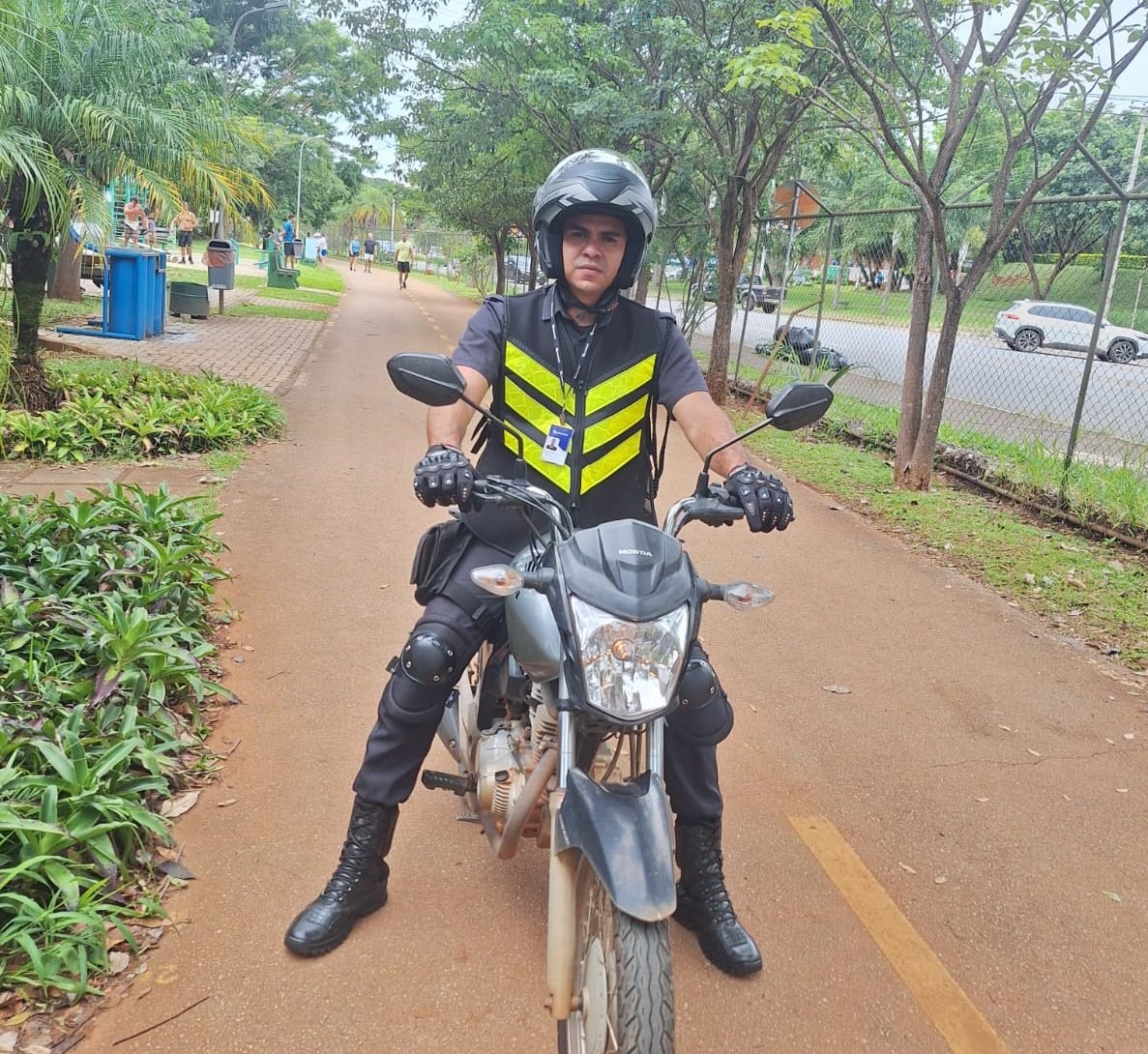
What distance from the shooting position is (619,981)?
194cm

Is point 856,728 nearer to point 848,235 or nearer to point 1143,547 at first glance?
point 1143,547

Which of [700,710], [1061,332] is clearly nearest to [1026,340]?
[1061,332]

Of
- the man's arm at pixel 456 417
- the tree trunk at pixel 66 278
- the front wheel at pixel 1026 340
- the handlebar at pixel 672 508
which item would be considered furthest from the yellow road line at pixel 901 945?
the tree trunk at pixel 66 278

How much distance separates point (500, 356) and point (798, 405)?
Answer: 0.87 m

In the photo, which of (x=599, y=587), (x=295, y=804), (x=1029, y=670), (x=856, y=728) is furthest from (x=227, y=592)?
(x=1029, y=670)

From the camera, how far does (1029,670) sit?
5.02m

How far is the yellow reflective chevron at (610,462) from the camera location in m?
2.78

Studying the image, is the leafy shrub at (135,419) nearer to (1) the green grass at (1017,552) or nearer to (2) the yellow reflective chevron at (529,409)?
(1) the green grass at (1017,552)

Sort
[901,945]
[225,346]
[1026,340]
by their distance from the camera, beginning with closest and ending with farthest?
[901,945]
[1026,340]
[225,346]

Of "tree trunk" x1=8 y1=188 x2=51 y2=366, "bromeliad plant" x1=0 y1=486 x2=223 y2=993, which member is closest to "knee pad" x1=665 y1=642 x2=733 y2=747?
"bromeliad plant" x1=0 y1=486 x2=223 y2=993

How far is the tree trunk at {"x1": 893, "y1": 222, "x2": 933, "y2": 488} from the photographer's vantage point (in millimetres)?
8664

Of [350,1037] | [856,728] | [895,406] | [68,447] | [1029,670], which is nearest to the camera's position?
[350,1037]

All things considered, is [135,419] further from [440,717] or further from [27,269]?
[440,717]

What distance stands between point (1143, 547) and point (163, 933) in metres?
6.47
